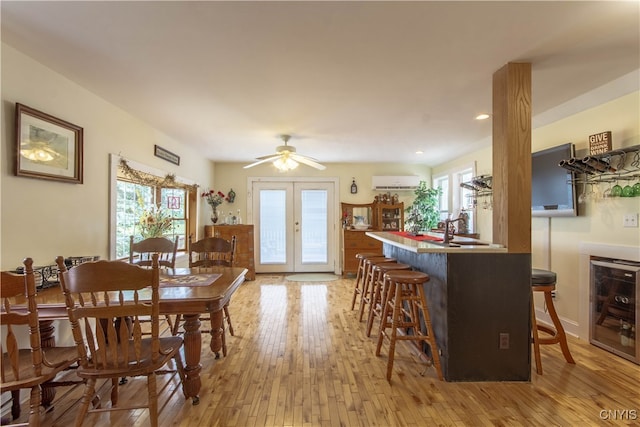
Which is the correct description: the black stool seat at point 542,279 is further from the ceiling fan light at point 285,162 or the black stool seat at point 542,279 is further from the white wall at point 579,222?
the ceiling fan light at point 285,162

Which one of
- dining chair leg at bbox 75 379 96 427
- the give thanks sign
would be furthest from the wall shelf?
dining chair leg at bbox 75 379 96 427

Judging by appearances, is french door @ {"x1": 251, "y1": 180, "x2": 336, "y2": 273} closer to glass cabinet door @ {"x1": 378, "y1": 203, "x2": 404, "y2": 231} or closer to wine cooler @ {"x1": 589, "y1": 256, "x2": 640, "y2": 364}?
glass cabinet door @ {"x1": 378, "y1": 203, "x2": 404, "y2": 231}

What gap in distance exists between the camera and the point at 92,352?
1540 mm

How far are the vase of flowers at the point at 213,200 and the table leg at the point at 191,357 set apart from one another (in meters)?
3.79

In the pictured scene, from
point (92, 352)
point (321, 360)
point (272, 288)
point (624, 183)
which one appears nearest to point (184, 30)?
point (92, 352)

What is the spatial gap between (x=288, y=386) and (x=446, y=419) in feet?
3.39

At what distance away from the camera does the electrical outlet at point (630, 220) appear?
2463mm

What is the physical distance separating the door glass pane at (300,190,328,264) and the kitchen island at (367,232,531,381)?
4.19 m

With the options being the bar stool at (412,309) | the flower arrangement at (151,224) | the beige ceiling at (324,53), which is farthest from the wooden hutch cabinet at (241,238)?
the bar stool at (412,309)

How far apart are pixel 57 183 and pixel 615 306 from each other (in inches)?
183

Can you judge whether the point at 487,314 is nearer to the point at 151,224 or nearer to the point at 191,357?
the point at 191,357

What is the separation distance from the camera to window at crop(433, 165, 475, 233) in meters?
4.93

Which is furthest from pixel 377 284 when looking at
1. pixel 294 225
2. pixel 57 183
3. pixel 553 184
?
pixel 294 225

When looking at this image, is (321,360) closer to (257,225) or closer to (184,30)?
(184,30)
